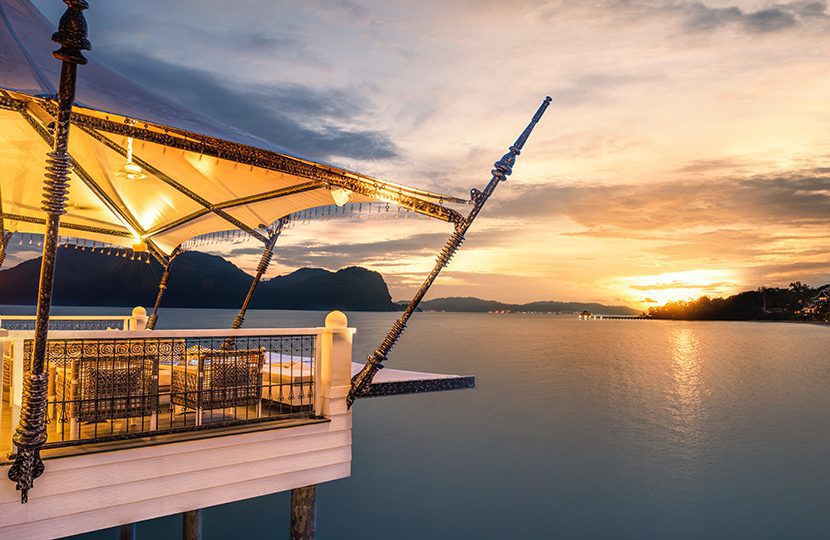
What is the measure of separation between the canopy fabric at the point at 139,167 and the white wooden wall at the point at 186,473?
2272 millimetres

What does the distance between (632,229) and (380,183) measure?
167 ft

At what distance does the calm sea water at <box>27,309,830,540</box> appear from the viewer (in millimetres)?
18594

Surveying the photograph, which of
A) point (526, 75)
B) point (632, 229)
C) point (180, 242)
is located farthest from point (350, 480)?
point (632, 229)

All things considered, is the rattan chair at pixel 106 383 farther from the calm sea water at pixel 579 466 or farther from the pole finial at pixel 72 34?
the calm sea water at pixel 579 466

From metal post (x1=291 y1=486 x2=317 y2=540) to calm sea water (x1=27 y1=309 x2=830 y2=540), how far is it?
952 centimetres

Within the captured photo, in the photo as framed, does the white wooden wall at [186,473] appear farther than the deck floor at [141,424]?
No

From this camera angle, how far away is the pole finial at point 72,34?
14.9 ft

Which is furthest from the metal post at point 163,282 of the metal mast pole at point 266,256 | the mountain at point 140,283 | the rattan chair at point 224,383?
the mountain at point 140,283

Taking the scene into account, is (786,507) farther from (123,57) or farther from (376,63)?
(123,57)

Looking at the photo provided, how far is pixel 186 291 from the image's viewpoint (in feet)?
556

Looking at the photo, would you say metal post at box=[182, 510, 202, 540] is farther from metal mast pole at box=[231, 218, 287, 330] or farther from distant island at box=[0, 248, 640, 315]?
distant island at box=[0, 248, 640, 315]

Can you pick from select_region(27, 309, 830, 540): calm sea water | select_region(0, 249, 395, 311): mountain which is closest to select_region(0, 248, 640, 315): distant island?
select_region(0, 249, 395, 311): mountain

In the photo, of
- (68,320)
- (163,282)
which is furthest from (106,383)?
(163,282)

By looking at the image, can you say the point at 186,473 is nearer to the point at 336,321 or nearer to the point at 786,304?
the point at 336,321
